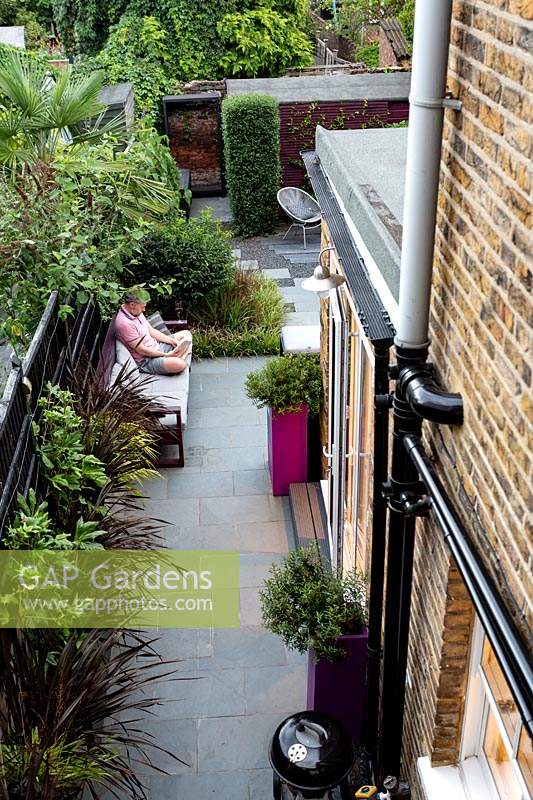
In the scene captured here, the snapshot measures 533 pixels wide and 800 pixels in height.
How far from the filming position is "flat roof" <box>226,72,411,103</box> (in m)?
16.1

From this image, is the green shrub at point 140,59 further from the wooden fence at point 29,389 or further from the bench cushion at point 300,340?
the wooden fence at point 29,389

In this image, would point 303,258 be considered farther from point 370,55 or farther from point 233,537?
point 370,55

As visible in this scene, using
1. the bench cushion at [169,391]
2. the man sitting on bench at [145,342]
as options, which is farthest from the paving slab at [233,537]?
the man sitting on bench at [145,342]

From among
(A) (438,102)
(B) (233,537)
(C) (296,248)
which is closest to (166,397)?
(B) (233,537)

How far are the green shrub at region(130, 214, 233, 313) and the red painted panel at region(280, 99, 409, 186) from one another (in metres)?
5.97

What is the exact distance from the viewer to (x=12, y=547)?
484 centimetres

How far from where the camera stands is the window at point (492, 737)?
2.82 m

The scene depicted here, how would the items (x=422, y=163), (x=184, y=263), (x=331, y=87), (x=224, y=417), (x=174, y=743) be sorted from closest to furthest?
(x=422, y=163)
(x=174, y=743)
(x=224, y=417)
(x=184, y=263)
(x=331, y=87)

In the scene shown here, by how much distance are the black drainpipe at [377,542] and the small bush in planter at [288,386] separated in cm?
332

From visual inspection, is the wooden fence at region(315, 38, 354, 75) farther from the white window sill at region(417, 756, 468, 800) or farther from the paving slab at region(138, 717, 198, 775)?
the white window sill at region(417, 756, 468, 800)

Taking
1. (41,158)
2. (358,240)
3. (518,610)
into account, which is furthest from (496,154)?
(41,158)

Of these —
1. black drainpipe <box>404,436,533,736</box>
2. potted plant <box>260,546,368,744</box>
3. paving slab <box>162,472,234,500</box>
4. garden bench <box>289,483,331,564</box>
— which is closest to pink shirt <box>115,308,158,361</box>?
paving slab <box>162,472,234,500</box>

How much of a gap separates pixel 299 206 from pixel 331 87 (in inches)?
116

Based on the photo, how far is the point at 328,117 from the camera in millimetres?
15992
